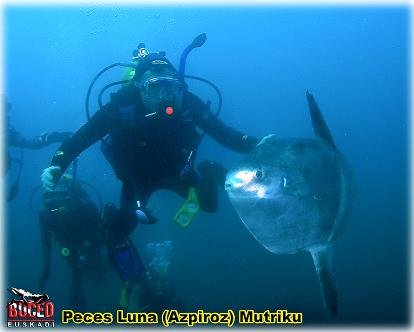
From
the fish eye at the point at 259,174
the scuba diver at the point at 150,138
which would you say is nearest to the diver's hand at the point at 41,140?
the scuba diver at the point at 150,138

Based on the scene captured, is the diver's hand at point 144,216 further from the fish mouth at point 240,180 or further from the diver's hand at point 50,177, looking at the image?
the fish mouth at point 240,180

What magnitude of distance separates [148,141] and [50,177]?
108 centimetres

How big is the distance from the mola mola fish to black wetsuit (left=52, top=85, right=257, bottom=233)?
163 centimetres

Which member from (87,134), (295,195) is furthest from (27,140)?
(295,195)

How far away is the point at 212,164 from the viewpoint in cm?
443

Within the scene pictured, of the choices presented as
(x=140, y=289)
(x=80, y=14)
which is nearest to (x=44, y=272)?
(x=140, y=289)

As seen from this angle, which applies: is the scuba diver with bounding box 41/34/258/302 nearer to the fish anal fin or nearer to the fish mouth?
the fish anal fin

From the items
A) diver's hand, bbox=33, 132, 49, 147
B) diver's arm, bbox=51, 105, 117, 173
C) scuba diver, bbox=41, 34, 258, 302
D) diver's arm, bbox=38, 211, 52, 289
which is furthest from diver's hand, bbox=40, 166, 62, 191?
diver's hand, bbox=33, 132, 49, 147

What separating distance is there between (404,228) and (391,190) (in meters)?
5.31

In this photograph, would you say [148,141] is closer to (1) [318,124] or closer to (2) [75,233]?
(1) [318,124]

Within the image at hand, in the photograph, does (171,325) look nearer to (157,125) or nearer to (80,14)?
(157,125)

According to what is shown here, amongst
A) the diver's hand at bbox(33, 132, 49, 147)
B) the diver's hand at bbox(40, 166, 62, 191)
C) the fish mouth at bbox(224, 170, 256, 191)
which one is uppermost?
the diver's hand at bbox(33, 132, 49, 147)

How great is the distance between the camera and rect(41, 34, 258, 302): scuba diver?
3.92m

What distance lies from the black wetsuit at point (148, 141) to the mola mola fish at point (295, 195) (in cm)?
163
